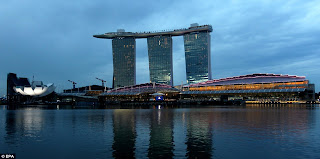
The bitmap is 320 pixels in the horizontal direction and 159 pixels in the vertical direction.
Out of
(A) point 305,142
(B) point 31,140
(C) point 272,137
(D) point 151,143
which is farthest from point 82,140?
(A) point 305,142

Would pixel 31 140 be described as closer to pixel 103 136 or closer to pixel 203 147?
pixel 103 136

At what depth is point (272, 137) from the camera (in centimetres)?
3269

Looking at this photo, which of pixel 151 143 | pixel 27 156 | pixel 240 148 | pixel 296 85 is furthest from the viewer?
pixel 296 85

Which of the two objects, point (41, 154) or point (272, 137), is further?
point (272, 137)

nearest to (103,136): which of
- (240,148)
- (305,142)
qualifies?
(240,148)

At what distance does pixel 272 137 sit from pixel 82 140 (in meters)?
20.7

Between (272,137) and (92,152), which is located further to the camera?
(272,137)

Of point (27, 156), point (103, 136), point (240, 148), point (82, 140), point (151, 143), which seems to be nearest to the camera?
point (27, 156)

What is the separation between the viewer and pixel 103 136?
113ft

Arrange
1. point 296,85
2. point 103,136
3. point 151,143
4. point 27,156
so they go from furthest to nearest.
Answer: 1. point 296,85
2. point 103,136
3. point 151,143
4. point 27,156

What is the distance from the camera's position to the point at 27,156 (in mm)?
24125

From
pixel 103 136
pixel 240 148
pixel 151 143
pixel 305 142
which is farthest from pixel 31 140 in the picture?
pixel 305 142

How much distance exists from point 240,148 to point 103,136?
15926 millimetres

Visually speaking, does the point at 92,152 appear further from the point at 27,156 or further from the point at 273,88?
the point at 273,88
